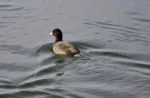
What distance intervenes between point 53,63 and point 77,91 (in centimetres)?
258

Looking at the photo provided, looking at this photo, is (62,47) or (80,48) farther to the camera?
(80,48)

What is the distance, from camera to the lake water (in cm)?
1501

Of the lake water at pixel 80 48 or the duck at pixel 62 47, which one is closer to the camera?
the lake water at pixel 80 48

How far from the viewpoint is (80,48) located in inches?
712

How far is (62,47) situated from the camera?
57.6 feet

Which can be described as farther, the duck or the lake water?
→ the duck

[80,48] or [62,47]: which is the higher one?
[80,48]

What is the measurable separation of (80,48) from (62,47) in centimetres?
78

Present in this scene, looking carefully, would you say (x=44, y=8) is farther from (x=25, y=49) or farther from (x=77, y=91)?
(x=77, y=91)

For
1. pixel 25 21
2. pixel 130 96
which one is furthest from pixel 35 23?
pixel 130 96

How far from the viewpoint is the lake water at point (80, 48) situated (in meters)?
15.0

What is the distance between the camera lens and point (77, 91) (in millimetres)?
14711

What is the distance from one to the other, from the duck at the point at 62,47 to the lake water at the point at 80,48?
0.20m

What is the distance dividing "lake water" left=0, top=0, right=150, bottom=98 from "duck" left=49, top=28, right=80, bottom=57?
0.20m
